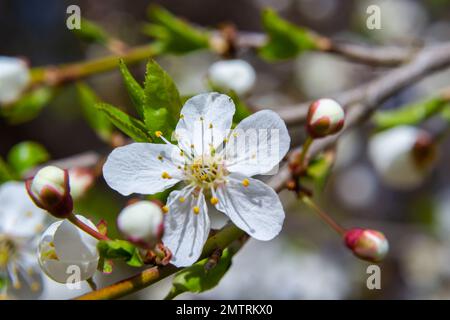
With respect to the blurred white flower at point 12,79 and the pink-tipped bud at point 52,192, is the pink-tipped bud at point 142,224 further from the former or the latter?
the blurred white flower at point 12,79

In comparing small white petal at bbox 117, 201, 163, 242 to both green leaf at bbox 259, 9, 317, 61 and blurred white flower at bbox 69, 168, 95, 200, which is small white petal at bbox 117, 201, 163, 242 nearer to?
blurred white flower at bbox 69, 168, 95, 200

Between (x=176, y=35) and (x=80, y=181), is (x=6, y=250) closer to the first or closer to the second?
(x=80, y=181)

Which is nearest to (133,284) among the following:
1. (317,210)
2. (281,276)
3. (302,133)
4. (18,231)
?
(317,210)

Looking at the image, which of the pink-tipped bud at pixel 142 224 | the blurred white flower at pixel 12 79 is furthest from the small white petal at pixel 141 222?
the blurred white flower at pixel 12 79

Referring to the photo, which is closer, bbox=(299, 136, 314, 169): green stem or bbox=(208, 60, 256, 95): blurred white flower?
bbox=(299, 136, 314, 169): green stem

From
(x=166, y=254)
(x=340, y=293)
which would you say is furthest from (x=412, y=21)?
(x=166, y=254)

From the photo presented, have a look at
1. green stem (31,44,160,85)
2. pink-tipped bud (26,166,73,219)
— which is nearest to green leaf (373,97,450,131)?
green stem (31,44,160,85)
